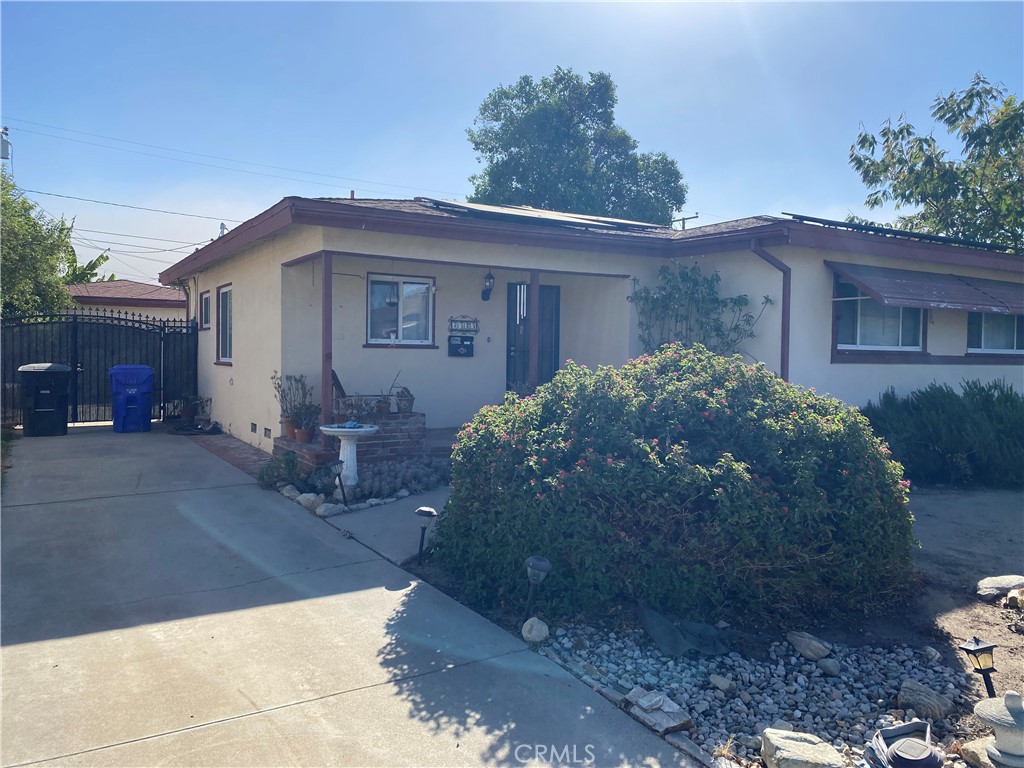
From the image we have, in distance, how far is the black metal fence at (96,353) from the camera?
13.5 m

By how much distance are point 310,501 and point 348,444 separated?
28.4 inches

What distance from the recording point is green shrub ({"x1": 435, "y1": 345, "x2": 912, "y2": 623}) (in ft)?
15.1

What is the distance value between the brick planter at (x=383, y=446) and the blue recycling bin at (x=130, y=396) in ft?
17.4

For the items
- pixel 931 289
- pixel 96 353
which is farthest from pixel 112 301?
pixel 931 289

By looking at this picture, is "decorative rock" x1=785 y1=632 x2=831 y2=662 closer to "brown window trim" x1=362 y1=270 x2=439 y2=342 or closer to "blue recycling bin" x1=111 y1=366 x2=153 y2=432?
"brown window trim" x1=362 y1=270 x2=439 y2=342

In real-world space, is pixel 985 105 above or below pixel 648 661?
above

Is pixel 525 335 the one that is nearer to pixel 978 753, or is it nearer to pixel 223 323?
pixel 223 323

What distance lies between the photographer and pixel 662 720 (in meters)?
3.61

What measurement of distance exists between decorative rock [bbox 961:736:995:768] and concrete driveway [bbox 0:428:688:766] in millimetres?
1325

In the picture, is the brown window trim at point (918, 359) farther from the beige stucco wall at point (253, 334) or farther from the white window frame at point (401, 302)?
the beige stucco wall at point (253, 334)

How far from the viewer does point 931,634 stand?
4.74 meters

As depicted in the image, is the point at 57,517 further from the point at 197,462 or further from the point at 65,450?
the point at 65,450

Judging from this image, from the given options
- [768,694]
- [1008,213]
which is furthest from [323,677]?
[1008,213]

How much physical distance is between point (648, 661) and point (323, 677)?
5.81 ft
